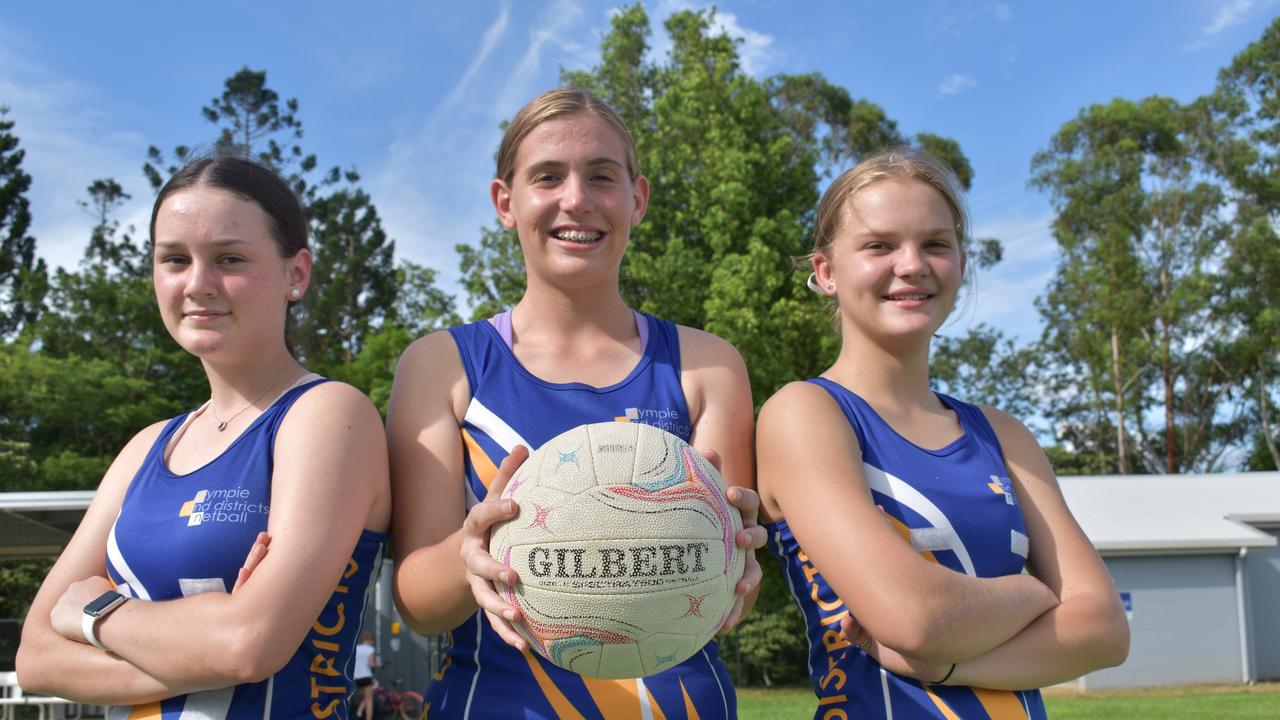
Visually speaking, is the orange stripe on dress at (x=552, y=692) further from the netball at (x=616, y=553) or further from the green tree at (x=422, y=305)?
the green tree at (x=422, y=305)

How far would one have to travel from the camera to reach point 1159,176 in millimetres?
40438

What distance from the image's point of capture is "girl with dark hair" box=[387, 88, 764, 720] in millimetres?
2533

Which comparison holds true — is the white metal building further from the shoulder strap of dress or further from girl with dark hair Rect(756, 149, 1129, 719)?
the shoulder strap of dress

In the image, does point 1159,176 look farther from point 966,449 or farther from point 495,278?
point 966,449

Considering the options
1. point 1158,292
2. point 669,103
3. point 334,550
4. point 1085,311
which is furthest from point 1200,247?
point 334,550

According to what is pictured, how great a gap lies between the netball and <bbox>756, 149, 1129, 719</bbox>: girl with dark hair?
452 millimetres

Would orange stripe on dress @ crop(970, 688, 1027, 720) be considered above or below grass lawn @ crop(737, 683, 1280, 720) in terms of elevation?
above

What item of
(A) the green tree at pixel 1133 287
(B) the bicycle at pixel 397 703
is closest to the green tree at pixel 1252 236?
(A) the green tree at pixel 1133 287

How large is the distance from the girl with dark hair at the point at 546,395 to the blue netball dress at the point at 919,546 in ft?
0.97

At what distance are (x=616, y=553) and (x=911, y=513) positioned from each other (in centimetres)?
95

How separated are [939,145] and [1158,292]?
34.7ft

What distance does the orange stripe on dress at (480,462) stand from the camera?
266cm

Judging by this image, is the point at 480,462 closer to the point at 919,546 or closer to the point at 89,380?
the point at 919,546

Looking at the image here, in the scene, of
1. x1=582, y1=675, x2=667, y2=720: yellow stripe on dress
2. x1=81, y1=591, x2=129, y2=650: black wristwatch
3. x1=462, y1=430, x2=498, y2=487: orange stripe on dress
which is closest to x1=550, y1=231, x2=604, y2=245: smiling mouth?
x1=462, y1=430, x2=498, y2=487: orange stripe on dress
